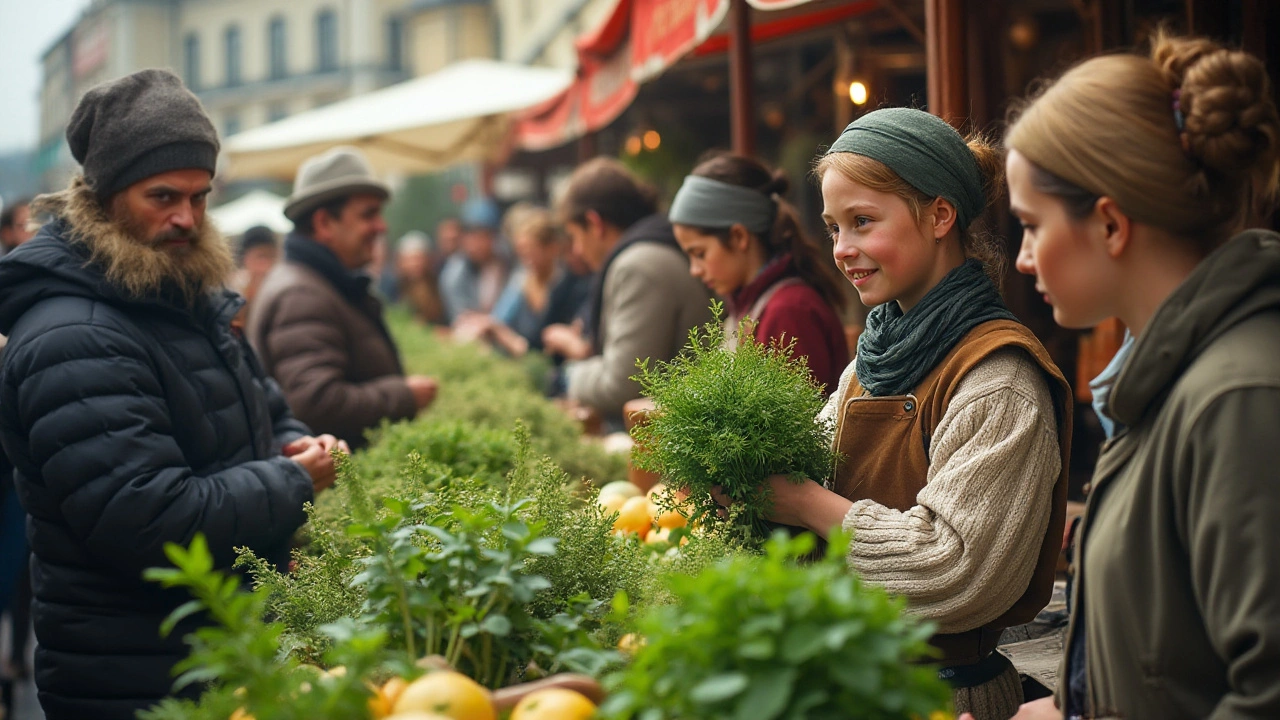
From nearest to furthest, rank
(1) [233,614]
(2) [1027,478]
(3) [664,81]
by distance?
1. (1) [233,614]
2. (2) [1027,478]
3. (3) [664,81]

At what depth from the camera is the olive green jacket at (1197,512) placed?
1393mm

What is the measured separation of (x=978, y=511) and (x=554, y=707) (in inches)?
31.2

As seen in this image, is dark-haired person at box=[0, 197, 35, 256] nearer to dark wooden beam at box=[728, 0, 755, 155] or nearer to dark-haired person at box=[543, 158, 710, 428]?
dark-haired person at box=[543, 158, 710, 428]

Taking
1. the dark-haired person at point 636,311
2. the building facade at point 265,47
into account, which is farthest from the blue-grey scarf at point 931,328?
the building facade at point 265,47

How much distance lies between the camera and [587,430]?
5102 mm

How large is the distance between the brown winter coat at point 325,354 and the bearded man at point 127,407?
1.55 meters

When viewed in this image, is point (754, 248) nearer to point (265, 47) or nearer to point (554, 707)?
point (554, 707)

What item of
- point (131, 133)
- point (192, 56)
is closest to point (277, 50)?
point (192, 56)

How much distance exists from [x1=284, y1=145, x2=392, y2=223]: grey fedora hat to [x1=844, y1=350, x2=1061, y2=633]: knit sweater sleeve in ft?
11.8

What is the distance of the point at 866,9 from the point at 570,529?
4743 millimetres

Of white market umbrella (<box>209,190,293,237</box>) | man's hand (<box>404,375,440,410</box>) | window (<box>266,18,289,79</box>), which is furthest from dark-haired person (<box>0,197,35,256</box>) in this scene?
window (<box>266,18,289,79</box>)

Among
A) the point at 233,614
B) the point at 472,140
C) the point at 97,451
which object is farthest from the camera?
the point at 472,140

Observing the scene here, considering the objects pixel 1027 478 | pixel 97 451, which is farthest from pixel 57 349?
pixel 1027 478

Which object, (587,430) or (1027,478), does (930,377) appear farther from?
(587,430)
